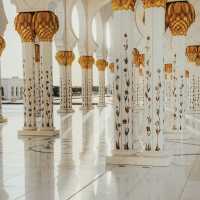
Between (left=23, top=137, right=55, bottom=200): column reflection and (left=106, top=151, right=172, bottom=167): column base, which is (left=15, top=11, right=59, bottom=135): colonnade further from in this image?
(left=106, top=151, right=172, bottom=167): column base

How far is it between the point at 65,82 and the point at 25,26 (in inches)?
207

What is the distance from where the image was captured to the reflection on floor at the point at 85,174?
3.06 m

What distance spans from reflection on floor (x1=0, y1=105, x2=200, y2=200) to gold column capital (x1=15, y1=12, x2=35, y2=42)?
1.95 metres

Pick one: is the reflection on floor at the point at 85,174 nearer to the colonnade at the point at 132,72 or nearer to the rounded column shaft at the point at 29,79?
the colonnade at the point at 132,72

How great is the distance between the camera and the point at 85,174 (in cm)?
373

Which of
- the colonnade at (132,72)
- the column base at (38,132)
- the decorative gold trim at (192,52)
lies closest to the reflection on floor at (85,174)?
the colonnade at (132,72)

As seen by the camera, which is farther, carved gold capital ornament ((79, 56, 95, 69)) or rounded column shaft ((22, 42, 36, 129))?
carved gold capital ornament ((79, 56, 95, 69))

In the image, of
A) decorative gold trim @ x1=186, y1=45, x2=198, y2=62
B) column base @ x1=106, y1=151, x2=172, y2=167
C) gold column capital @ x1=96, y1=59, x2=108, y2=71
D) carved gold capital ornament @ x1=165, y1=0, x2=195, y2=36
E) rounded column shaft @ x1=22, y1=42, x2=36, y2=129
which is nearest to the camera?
column base @ x1=106, y1=151, x2=172, y2=167

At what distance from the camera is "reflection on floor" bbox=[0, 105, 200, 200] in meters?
3.06

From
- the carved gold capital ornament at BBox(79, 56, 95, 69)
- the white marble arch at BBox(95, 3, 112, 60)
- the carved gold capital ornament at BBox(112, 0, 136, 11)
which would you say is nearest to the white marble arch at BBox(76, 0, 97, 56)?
the carved gold capital ornament at BBox(79, 56, 95, 69)

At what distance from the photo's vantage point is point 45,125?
673 centimetres

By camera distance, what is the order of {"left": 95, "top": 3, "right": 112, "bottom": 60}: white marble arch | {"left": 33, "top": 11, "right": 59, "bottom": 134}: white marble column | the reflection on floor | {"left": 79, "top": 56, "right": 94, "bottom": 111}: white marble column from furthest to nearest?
{"left": 95, "top": 3, "right": 112, "bottom": 60}: white marble arch < {"left": 79, "top": 56, "right": 94, "bottom": 111}: white marble column < {"left": 33, "top": 11, "right": 59, "bottom": 134}: white marble column < the reflection on floor

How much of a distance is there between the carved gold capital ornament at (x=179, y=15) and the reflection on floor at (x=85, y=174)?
1681 millimetres

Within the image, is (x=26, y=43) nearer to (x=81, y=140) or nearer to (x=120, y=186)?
(x=81, y=140)
